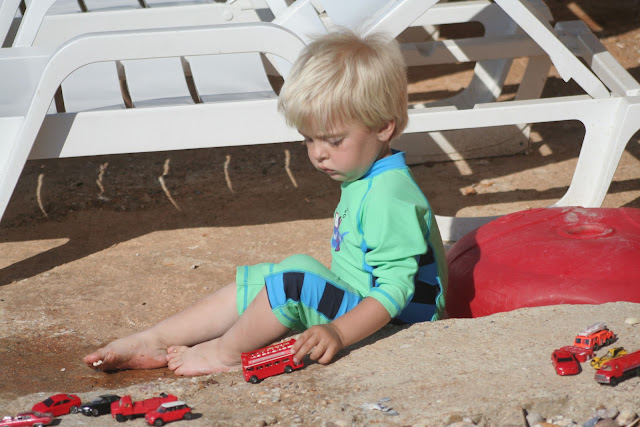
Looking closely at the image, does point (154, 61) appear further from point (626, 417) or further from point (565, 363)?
point (626, 417)

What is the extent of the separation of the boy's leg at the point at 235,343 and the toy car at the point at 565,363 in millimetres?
629

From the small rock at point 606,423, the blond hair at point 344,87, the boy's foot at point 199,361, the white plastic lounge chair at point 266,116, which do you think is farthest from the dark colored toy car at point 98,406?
the white plastic lounge chair at point 266,116

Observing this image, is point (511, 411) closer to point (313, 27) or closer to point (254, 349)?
point (254, 349)

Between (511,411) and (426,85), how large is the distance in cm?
356

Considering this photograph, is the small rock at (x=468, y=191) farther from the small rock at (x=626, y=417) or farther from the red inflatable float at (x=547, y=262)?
the small rock at (x=626, y=417)

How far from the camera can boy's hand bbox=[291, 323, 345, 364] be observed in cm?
189

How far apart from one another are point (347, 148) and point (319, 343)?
1.54 ft

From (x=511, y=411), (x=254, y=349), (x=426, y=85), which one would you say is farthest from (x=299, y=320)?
(x=426, y=85)

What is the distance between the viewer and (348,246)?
211 centimetres

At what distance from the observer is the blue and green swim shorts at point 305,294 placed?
1995 mm

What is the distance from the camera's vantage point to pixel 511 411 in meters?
1.68

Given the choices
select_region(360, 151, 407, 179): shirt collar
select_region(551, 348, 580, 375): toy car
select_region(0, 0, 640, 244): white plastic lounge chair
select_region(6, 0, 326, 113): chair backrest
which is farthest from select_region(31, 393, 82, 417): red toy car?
select_region(6, 0, 326, 113): chair backrest

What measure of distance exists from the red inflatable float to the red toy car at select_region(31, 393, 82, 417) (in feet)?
3.58

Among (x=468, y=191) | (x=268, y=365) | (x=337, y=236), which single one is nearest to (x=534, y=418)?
(x=268, y=365)
